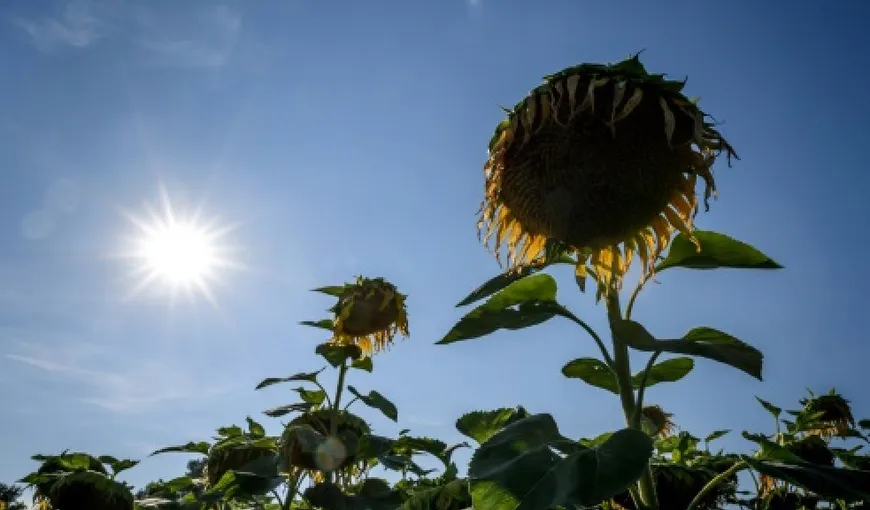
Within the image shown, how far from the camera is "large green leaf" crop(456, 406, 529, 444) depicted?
2.86 metres

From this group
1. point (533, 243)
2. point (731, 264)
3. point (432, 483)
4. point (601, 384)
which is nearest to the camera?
point (731, 264)

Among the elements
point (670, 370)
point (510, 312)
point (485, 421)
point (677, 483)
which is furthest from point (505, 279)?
point (677, 483)

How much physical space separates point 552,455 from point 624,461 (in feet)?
0.65

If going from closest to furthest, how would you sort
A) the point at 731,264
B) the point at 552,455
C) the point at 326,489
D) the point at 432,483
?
the point at 552,455, the point at 731,264, the point at 326,489, the point at 432,483

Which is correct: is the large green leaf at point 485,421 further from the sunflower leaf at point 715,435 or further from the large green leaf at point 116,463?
the large green leaf at point 116,463

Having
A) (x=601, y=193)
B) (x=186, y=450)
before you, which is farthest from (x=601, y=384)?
(x=186, y=450)

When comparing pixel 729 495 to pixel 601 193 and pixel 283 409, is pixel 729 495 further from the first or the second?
pixel 283 409

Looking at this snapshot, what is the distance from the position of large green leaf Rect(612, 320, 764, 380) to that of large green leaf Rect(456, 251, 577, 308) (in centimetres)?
43

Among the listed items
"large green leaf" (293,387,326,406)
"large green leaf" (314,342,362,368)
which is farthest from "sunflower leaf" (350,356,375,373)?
"large green leaf" (293,387,326,406)

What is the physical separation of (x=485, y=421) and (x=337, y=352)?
8.60ft

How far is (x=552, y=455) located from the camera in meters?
1.66

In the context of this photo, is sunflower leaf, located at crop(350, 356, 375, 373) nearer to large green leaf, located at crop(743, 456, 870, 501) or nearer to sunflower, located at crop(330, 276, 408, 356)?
sunflower, located at crop(330, 276, 408, 356)

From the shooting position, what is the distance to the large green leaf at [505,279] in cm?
204

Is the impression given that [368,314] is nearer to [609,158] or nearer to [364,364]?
[364,364]
